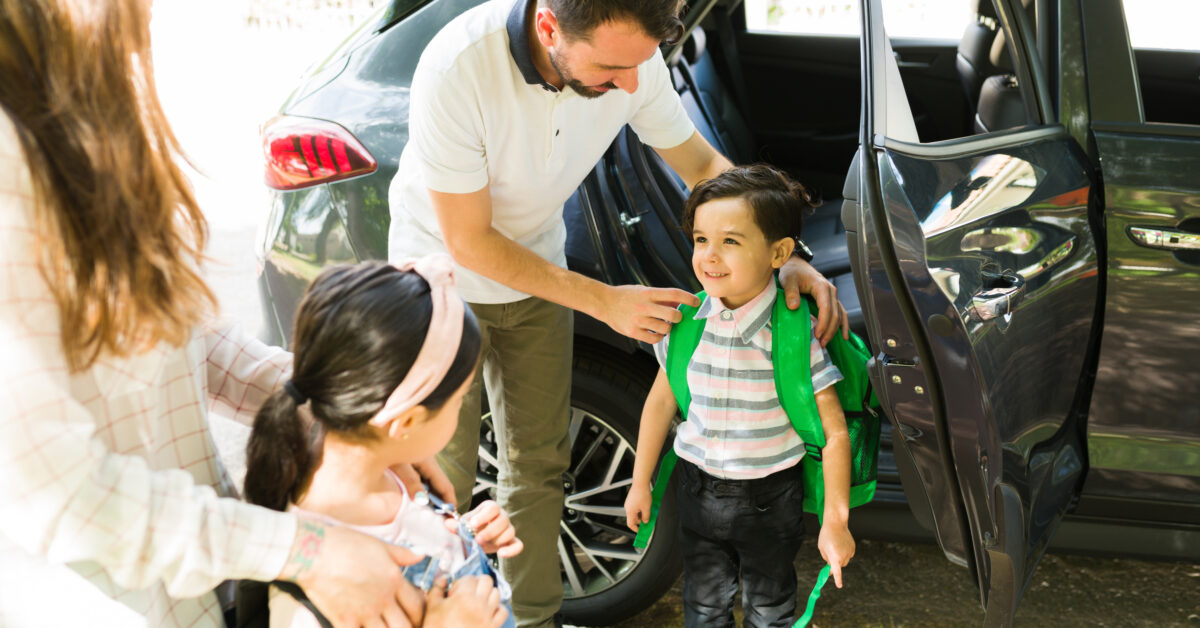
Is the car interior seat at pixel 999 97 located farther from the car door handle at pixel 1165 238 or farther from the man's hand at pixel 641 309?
the man's hand at pixel 641 309

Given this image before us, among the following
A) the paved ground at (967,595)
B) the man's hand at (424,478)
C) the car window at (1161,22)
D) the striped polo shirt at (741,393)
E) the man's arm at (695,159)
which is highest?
the car window at (1161,22)

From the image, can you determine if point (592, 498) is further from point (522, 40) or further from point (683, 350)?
point (522, 40)

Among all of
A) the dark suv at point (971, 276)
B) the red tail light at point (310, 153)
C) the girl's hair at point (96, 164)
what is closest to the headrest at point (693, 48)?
the dark suv at point (971, 276)

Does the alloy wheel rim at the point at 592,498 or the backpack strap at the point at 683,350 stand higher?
the backpack strap at the point at 683,350

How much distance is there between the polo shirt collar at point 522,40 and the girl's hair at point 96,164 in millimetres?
924

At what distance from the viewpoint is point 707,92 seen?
345 cm

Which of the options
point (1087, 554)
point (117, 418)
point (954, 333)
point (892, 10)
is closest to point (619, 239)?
point (954, 333)

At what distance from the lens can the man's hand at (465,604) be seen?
1.17 meters

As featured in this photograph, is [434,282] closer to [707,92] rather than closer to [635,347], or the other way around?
[635,347]

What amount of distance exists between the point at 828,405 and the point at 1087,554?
0.83m

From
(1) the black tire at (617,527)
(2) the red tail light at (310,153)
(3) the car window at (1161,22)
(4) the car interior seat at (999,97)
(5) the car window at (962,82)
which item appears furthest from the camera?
(5) the car window at (962,82)

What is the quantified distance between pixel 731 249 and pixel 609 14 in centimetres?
47

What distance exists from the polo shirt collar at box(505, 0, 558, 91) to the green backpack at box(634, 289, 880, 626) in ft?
1.73

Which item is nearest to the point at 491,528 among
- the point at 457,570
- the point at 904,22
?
the point at 457,570
